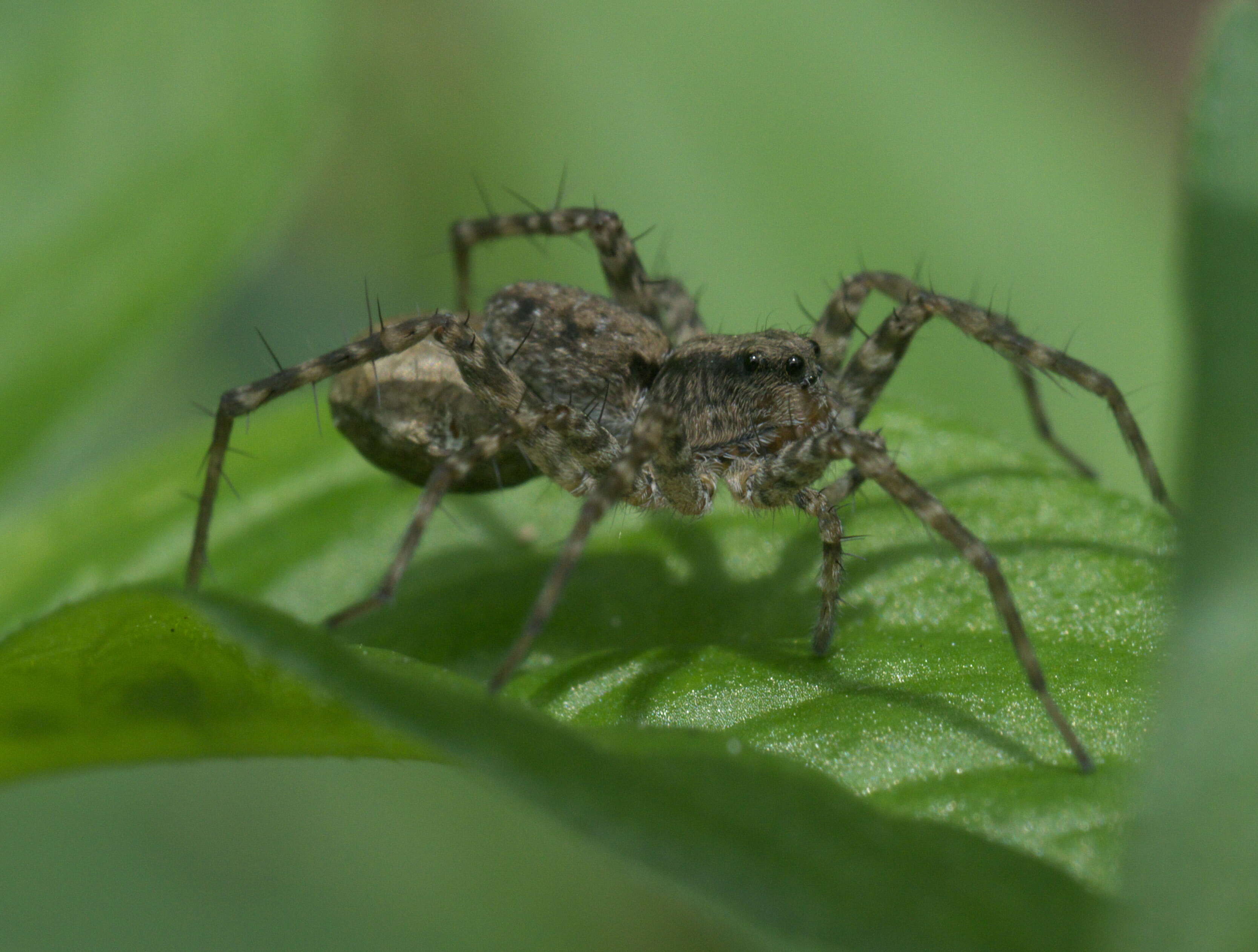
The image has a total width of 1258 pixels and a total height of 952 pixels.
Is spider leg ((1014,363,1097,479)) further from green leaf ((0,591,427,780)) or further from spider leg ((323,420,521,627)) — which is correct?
green leaf ((0,591,427,780))

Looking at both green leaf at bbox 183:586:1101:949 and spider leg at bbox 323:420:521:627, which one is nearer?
green leaf at bbox 183:586:1101:949

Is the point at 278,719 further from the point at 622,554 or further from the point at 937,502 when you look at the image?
the point at 937,502

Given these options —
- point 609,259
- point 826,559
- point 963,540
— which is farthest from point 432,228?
point 963,540

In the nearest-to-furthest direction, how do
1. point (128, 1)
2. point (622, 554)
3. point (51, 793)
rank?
point (622, 554), point (128, 1), point (51, 793)

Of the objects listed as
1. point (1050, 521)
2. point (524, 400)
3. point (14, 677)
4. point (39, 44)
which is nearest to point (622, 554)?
point (524, 400)

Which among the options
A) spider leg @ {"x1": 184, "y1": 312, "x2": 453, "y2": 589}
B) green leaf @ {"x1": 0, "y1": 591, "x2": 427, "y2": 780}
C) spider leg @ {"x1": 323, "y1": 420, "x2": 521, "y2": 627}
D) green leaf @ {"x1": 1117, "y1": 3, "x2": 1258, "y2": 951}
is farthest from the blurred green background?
green leaf @ {"x1": 1117, "y1": 3, "x2": 1258, "y2": 951}

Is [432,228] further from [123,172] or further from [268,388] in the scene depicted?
[268,388]
